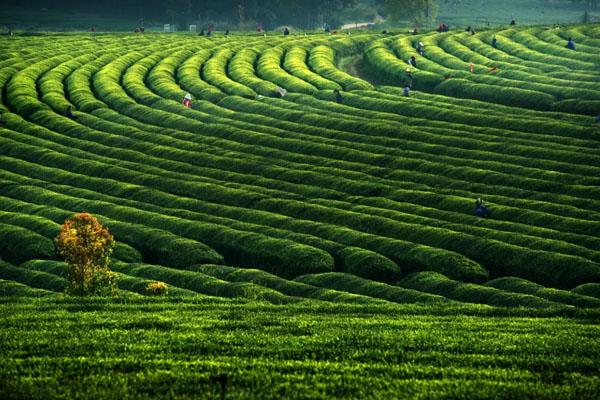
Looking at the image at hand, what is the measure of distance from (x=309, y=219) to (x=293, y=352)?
1122 inches

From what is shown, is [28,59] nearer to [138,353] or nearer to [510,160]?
[510,160]

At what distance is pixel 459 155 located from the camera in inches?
2970

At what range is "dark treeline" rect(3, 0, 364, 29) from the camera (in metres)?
180

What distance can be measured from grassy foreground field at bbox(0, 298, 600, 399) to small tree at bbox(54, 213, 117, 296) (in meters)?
3.51

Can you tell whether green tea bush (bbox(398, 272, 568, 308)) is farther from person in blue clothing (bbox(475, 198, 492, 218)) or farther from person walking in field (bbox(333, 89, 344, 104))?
person walking in field (bbox(333, 89, 344, 104))

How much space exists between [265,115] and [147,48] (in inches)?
1675

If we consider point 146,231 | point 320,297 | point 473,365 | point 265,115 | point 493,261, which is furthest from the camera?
point 265,115

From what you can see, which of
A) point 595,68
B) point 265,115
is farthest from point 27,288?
point 595,68

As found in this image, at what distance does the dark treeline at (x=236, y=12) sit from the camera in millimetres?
179750

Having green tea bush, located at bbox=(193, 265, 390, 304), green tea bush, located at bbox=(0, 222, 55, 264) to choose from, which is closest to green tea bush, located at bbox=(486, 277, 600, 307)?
green tea bush, located at bbox=(193, 265, 390, 304)

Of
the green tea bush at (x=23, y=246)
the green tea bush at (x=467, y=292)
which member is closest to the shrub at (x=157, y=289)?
the green tea bush at (x=23, y=246)

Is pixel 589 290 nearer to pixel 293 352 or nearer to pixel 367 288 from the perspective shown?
pixel 367 288

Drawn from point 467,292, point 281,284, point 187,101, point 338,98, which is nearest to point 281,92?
point 338,98

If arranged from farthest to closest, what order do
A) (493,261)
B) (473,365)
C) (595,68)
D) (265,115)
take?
(595,68) → (265,115) → (493,261) → (473,365)
